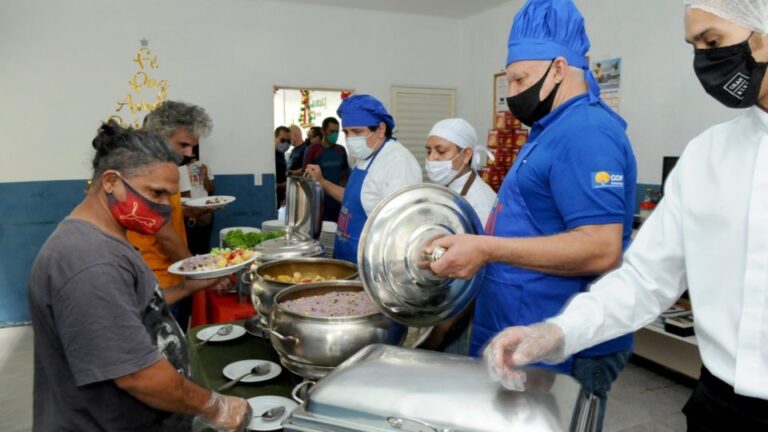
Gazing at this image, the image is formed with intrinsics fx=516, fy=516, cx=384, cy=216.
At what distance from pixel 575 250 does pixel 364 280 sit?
508 millimetres

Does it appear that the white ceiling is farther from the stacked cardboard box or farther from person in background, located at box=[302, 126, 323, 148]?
person in background, located at box=[302, 126, 323, 148]

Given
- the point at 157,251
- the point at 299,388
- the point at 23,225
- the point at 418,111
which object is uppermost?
the point at 418,111

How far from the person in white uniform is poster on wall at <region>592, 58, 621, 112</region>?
3.48 metres

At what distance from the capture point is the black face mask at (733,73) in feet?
2.88

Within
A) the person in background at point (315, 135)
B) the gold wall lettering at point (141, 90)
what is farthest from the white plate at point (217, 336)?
the person in background at point (315, 135)

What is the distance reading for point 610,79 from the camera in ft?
14.1

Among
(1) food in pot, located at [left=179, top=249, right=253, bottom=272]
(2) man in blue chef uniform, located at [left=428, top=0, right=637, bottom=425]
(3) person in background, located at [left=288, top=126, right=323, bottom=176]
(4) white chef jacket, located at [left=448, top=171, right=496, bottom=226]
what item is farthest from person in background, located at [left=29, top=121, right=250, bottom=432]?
(3) person in background, located at [left=288, top=126, right=323, bottom=176]

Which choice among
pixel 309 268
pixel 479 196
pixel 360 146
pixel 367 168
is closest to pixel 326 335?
pixel 309 268

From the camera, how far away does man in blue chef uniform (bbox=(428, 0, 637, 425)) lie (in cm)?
121

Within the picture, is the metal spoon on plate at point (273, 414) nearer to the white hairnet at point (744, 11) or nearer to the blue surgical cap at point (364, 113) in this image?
the white hairnet at point (744, 11)

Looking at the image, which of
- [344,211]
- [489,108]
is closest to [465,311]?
[344,211]

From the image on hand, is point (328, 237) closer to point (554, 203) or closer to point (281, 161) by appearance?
point (554, 203)

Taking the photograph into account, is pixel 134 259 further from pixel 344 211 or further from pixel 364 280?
pixel 344 211

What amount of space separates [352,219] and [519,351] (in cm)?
212
